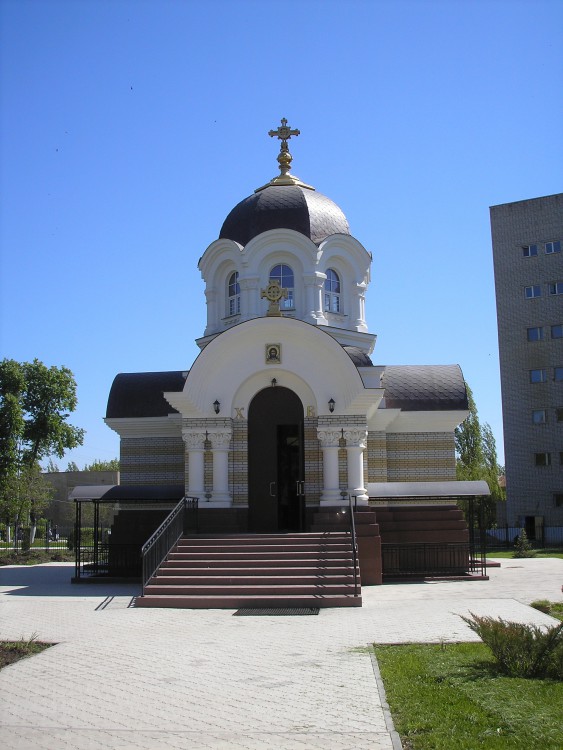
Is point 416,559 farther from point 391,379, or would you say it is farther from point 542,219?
point 542,219

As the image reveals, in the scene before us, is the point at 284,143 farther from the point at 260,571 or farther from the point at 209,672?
the point at 209,672

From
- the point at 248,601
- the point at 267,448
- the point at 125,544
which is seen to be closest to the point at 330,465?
the point at 267,448

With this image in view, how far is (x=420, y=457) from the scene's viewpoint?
851 inches

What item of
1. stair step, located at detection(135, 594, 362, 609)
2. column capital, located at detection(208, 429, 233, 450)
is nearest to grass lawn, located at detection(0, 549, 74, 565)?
column capital, located at detection(208, 429, 233, 450)

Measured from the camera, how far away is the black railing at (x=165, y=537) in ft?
50.5

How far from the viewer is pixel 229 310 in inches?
930

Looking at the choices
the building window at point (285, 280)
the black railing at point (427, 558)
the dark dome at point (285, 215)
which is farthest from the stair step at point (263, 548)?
the dark dome at point (285, 215)

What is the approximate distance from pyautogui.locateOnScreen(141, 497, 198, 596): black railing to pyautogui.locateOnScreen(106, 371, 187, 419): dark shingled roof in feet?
16.6

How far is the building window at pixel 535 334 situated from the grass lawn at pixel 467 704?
118 ft

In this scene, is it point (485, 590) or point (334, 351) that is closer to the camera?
point (485, 590)

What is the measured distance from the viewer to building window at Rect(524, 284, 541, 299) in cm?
4381

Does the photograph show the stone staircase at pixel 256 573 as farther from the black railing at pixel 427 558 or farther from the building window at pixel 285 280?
the building window at pixel 285 280

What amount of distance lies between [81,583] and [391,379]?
31.3 ft

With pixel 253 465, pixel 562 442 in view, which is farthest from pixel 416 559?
pixel 562 442
